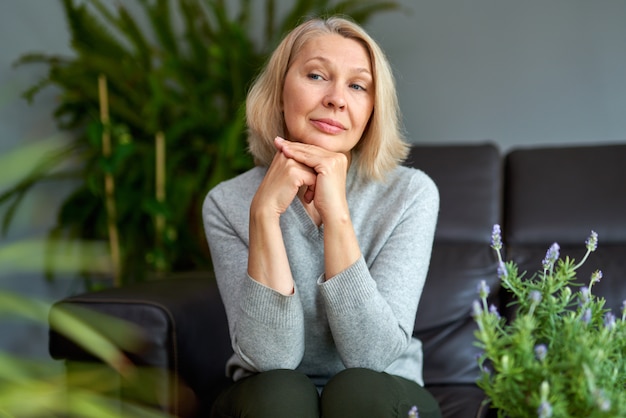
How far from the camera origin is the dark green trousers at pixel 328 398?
1.08 meters

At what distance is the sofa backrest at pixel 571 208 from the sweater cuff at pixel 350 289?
0.72 metres

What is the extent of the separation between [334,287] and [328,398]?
0.21 meters

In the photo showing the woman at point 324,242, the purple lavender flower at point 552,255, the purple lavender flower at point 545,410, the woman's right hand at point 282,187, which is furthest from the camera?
the woman's right hand at point 282,187

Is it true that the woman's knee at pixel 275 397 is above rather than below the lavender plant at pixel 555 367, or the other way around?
below

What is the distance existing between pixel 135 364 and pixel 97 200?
4.65ft

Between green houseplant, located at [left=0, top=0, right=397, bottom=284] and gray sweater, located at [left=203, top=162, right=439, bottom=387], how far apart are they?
1126mm

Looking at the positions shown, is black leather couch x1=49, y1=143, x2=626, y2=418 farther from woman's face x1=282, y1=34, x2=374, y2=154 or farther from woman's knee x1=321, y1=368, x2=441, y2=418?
woman's face x1=282, y1=34, x2=374, y2=154

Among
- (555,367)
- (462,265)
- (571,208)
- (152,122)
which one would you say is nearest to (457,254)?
(462,265)

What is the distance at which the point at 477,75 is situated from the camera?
8.79ft

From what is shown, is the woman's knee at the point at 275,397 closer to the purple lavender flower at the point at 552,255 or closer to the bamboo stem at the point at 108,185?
the purple lavender flower at the point at 552,255

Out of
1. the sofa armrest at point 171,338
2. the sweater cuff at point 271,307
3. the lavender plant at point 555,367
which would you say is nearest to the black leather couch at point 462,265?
the sofa armrest at point 171,338

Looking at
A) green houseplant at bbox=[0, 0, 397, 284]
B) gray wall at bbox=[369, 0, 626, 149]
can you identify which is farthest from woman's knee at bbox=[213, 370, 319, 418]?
gray wall at bbox=[369, 0, 626, 149]

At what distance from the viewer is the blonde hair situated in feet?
4.94

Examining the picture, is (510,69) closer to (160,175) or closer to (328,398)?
(160,175)
